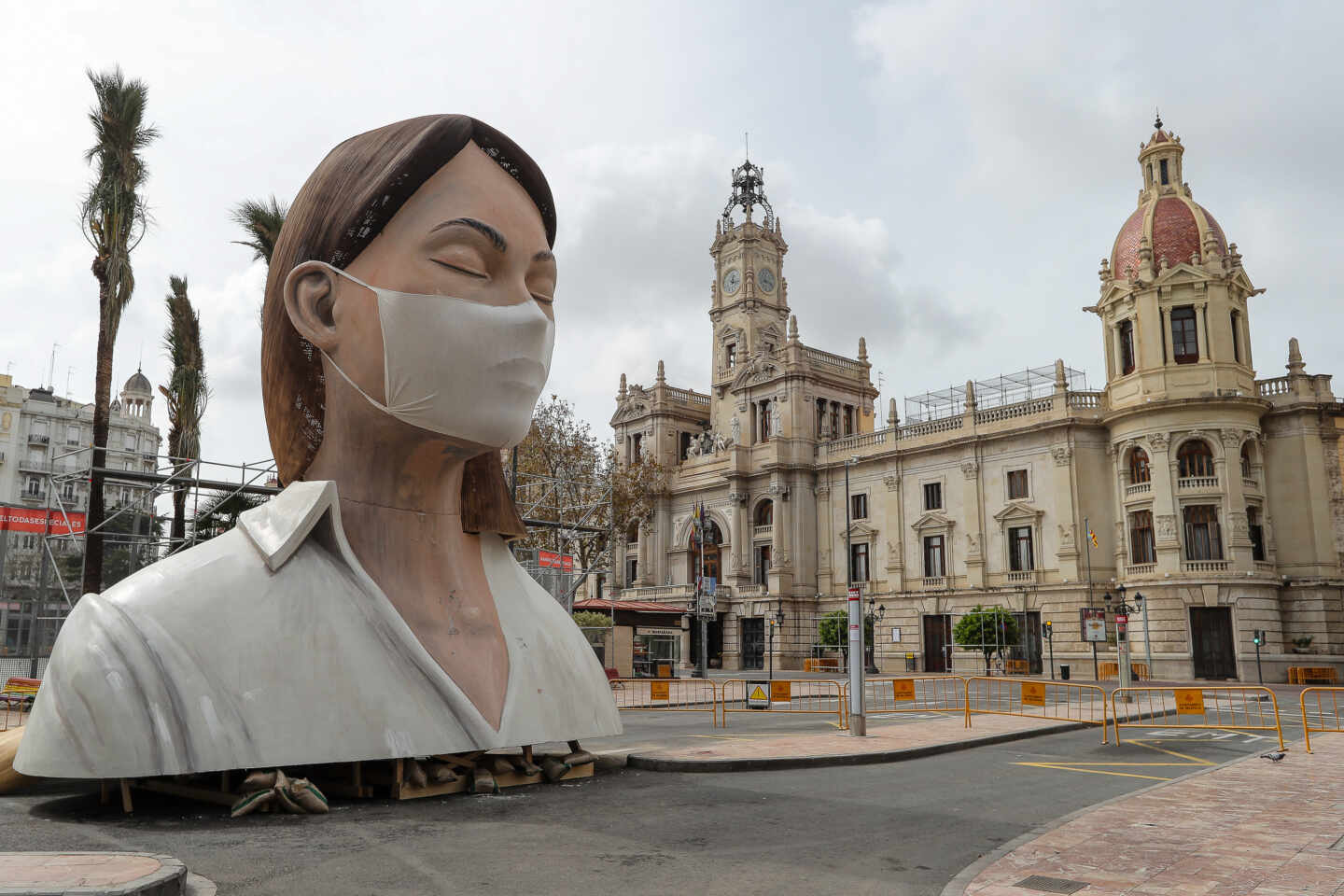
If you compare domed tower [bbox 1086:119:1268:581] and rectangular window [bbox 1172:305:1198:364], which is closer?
domed tower [bbox 1086:119:1268:581]

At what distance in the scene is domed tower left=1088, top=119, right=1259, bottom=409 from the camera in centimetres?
3597

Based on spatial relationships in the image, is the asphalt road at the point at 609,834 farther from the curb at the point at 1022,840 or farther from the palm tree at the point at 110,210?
the palm tree at the point at 110,210

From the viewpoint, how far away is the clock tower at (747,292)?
179 ft

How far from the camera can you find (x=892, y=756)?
12.7 metres

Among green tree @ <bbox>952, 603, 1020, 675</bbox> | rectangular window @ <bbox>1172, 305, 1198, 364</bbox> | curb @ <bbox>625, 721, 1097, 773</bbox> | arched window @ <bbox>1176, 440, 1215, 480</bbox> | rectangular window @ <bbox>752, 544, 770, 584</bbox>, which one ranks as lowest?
curb @ <bbox>625, 721, 1097, 773</bbox>

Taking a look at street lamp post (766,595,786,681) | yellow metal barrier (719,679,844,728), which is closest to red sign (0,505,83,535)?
yellow metal barrier (719,679,844,728)

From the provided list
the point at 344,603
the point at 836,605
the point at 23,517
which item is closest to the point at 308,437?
the point at 344,603

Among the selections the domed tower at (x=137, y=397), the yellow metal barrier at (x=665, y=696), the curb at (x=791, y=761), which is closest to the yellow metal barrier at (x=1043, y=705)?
the curb at (x=791, y=761)

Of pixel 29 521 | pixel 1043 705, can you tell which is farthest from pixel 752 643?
pixel 29 521

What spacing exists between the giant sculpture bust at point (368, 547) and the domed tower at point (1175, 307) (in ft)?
109

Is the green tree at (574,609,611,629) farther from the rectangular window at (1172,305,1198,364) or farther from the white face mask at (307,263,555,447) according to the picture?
the rectangular window at (1172,305,1198,364)

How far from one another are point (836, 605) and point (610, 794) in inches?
1574

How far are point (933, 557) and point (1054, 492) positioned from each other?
271 inches

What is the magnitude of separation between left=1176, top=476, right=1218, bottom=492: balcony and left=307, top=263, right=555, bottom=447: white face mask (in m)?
33.6
